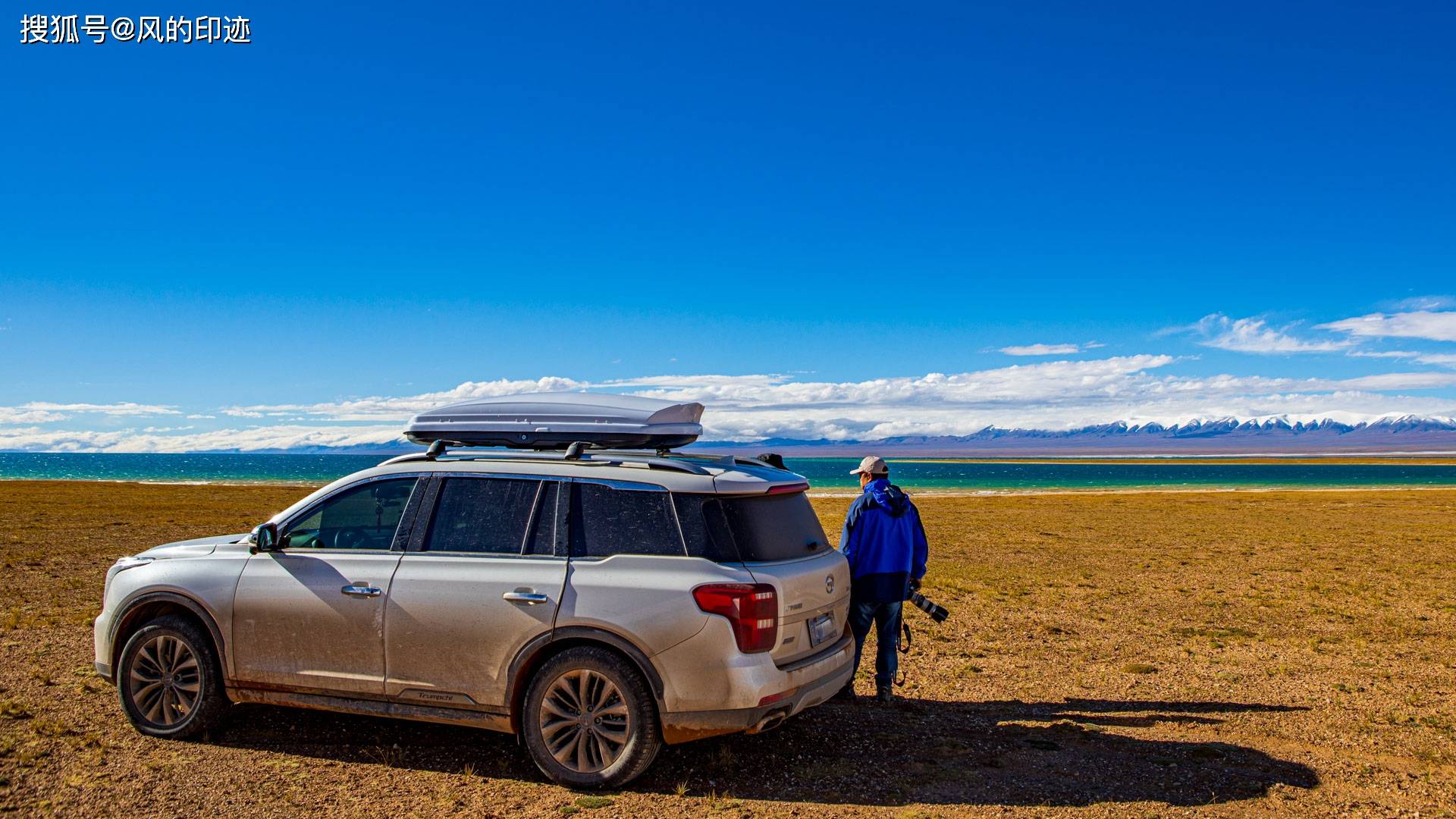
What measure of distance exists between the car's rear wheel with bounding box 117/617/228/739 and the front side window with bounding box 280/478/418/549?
3.21 feet

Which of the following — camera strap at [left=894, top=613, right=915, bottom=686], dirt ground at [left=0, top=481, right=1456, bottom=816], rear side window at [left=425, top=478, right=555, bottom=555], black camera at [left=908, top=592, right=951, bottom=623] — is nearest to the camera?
dirt ground at [left=0, top=481, right=1456, bottom=816]

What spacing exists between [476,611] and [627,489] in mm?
1165

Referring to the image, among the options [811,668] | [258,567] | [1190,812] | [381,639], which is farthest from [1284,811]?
[258,567]

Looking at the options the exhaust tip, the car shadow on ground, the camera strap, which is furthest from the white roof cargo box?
the camera strap

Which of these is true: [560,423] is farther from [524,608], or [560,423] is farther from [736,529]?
[736,529]

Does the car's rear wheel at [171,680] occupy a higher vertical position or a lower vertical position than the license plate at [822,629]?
lower

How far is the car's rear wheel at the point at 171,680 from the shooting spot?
645cm

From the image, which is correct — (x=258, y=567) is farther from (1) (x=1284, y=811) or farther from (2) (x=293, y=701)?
(1) (x=1284, y=811)

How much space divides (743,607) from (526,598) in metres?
1.32

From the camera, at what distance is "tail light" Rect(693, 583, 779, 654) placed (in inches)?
212

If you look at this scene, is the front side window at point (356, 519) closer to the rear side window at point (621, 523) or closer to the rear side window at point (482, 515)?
the rear side window at point (482, 515)

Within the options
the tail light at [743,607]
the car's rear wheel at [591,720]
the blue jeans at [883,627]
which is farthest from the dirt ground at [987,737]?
the tail light at [743,607]

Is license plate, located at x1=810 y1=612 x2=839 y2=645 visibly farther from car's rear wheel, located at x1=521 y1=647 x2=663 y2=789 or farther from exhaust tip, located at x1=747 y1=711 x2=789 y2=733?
car's rear wheel, located at x1=521 y1=647 x2=663 y2=789

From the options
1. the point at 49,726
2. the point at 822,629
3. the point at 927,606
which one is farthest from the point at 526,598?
the point at 49,726
